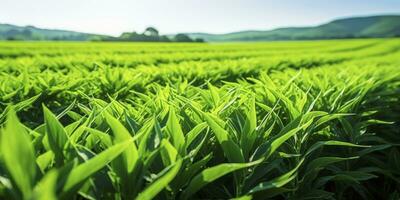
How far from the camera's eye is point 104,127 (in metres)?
1.72

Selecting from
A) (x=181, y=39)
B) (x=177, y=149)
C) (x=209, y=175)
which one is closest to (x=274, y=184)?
(x=209, y=175)

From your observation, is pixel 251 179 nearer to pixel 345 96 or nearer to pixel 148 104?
pixel 148 104

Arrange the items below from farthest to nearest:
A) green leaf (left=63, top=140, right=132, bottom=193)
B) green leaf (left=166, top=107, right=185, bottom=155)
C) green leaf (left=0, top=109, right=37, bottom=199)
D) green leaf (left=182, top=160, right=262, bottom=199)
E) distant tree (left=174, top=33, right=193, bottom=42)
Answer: distant tree (left=174, top=33, right=193, bottom=42) → green leaf (left=166, top=107, right=185, bottom=155) → green leaf (left=182, top=160, right=262, bottom=199) → green leaf (left=63, top=140, right=132, bottom=193) → green leaf (left=0, top=109, right=37, bottom=199)

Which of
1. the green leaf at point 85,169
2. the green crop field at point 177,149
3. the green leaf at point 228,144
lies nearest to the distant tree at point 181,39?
the green crop field at point 177,149

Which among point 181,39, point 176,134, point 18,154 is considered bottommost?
point 181,39

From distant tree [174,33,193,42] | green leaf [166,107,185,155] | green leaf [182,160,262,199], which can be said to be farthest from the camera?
distant tree [174,33,193,42]

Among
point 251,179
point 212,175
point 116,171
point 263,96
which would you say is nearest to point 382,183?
point 263,96

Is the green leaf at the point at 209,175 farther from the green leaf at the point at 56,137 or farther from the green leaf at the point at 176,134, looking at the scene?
the green leaf at the point at 56,137

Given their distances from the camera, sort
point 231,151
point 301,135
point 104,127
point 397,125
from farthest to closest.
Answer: point 397,125, point 301,135, point 104,127, point 231,151

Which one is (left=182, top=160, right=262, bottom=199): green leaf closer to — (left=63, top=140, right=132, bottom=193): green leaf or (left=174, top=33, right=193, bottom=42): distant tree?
(left=63, top=140, right=132, bottom=193): green leaf

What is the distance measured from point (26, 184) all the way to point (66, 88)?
2.40 meters

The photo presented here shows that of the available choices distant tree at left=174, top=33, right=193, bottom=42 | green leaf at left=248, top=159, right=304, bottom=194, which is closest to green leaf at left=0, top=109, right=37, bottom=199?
green leaf at left=248, top=159, right=304, bottom=194

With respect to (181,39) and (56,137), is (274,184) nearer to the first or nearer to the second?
(56,137)

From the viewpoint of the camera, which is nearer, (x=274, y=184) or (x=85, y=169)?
(x=85, y=169)
